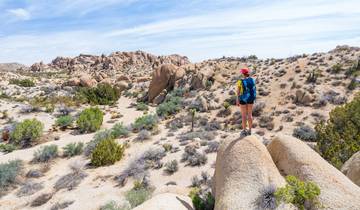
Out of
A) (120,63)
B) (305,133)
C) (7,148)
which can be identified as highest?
(7,148)

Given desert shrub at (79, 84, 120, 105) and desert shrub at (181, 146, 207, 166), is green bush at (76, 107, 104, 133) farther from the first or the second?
desert shrub at (79, 84, 120, 105)

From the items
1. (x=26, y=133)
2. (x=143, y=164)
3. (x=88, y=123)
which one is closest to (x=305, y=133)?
(x=143, y=164)

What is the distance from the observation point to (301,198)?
523 cm

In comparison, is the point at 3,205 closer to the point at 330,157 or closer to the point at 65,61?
the point at 330,157

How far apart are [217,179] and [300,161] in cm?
197

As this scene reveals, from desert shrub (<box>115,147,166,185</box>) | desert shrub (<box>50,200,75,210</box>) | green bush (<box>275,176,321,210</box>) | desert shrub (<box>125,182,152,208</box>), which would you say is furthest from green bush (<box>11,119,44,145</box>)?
green bush (<box>275,176,321,210</box>)

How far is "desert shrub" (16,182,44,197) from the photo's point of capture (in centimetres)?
1249

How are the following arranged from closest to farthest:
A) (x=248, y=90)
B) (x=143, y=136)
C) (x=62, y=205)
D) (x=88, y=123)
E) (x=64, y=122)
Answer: (x=248, y=90), (x=62, y=205), (x=143, y=136), (x=88, y=123), (x=64, y=122)

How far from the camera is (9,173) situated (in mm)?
13422

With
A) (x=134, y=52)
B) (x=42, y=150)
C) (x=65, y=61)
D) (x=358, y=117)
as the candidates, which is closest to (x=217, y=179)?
(x=358, y=117)

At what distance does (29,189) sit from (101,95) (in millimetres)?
22862

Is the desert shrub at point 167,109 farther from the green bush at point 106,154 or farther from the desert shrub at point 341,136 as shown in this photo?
the desert shrub at point 341,136

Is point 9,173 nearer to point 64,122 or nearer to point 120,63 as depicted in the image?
point 64,122

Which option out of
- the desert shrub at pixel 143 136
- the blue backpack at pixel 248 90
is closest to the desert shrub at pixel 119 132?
the desert shrub at pixel 143 136
